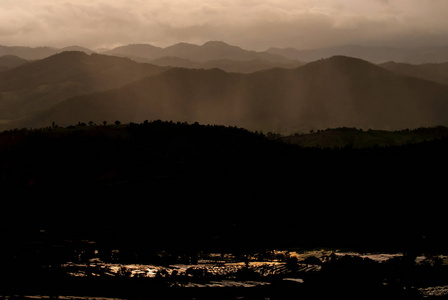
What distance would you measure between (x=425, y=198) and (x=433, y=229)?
510 cm

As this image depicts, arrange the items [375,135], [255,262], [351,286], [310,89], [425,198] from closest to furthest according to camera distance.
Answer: [351,286] < [255,262] < [425,198] < [375,135] < [310,89]

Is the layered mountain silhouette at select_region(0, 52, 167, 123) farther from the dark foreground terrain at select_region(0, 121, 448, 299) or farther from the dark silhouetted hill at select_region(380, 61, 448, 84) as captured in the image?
the dark foreground terrain at select_region(0, 121, 448, 299)

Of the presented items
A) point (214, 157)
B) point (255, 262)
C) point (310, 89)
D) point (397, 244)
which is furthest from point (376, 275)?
point (310, 89)

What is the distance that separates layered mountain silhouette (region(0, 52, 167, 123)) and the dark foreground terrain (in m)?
127

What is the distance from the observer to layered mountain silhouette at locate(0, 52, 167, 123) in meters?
163

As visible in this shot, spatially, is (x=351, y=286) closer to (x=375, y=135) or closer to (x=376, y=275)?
(x=376, y=275)

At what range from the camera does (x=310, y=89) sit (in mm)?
145125

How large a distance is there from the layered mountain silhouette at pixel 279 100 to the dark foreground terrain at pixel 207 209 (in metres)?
83.8

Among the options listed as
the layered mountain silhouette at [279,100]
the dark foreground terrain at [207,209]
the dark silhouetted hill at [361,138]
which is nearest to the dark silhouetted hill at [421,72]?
the layered mountain silhouette at [279,100]

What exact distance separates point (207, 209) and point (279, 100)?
374 ft

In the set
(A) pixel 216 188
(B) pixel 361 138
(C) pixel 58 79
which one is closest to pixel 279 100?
(C) pixel 58 79

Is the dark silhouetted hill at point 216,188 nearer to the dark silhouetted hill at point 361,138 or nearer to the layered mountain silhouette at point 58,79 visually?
the dark silhouetted hill at point 361,138

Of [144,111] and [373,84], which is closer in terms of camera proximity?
[144,111]

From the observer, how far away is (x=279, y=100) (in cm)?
14000
